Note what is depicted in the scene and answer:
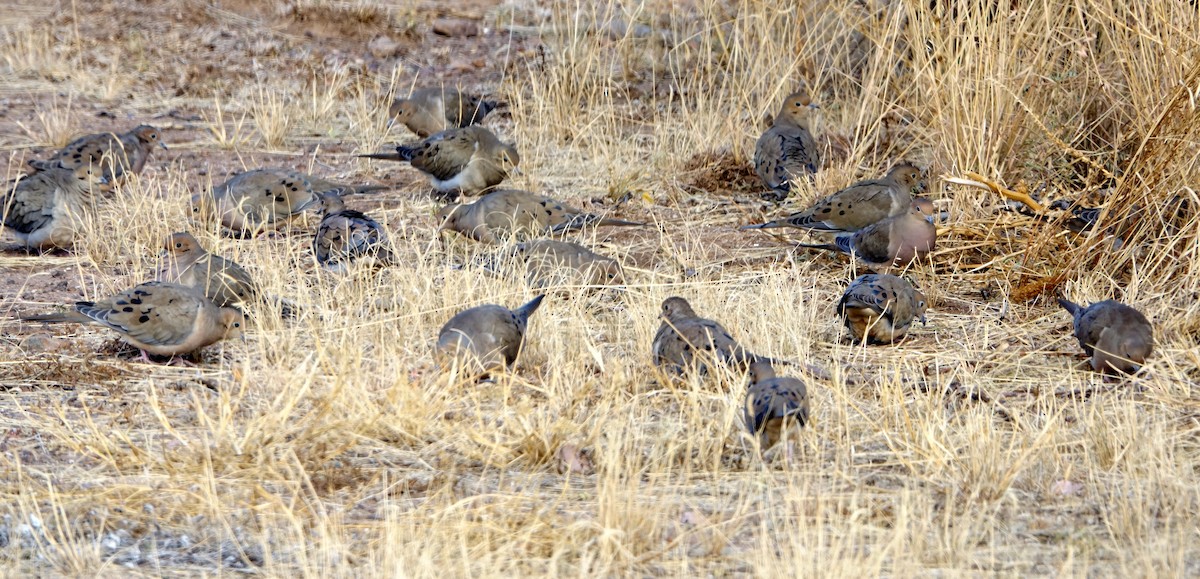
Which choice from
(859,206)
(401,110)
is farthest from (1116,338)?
(401,110)

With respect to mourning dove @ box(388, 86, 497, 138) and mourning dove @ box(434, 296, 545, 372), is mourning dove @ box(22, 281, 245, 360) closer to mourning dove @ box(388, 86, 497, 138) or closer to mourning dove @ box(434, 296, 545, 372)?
mourning dove @ box(434, 296, 545, 372)

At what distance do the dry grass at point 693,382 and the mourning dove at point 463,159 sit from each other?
0.76 ft

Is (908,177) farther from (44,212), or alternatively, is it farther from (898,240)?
(44,212)

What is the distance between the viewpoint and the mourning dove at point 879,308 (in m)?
5.90

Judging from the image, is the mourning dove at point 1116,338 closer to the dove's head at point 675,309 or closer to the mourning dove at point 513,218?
the dove's head at point 675,309

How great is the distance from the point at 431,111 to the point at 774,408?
665cm

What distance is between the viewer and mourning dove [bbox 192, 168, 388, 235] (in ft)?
26.4

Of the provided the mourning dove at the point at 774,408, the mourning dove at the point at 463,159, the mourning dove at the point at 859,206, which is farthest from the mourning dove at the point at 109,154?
the mourning dove at the point at 774,408

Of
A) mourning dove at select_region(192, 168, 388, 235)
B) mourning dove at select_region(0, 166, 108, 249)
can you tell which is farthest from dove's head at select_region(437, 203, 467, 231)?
mourning dove at select_region(0, 166, 108, 249)

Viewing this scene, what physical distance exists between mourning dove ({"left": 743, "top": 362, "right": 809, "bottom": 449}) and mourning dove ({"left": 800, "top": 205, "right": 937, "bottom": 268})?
2179 mm

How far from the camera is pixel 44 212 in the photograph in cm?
770

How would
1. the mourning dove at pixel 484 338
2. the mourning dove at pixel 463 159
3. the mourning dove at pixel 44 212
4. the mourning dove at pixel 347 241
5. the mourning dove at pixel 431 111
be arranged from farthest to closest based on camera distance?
the mourning dove at pixel 431 111 → the mourning dove at pixel 463 159 → the mourning dove at pixel 44 212 → the mourning dove at pixel 347 241 → the mourning dove at pixel 484 338

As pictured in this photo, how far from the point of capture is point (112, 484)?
14.8ft

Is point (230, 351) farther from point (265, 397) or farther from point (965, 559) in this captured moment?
point (965, 559)
